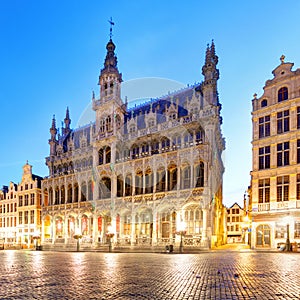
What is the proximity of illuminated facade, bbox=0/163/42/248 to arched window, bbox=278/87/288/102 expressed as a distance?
1887 inches

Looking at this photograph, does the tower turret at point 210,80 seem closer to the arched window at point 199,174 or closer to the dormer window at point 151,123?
the arched window at point 199,174

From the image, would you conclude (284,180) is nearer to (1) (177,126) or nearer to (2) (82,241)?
(1) (177,126)

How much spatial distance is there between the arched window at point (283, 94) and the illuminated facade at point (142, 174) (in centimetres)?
715

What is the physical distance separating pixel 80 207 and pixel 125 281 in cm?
3808

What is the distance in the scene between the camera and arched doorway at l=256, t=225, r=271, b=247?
32312mm

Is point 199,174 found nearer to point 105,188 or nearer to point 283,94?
point 283,94

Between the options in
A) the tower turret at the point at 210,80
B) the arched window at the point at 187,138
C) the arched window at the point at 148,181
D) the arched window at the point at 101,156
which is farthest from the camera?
the arched window at the point at 101,156

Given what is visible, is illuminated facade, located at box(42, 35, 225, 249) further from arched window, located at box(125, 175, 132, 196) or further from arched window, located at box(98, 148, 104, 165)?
arched window, located at box(98, 148, 104, 165)

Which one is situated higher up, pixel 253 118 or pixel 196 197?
pixel 253 118

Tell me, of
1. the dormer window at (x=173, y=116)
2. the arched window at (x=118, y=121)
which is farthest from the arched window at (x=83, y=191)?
the dormer window at (x=173, y=116)

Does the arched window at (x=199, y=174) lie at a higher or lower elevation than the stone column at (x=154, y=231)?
higher

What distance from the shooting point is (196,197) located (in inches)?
1385

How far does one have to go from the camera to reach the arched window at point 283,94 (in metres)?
33.4

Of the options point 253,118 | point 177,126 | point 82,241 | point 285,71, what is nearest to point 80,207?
point 82,241
